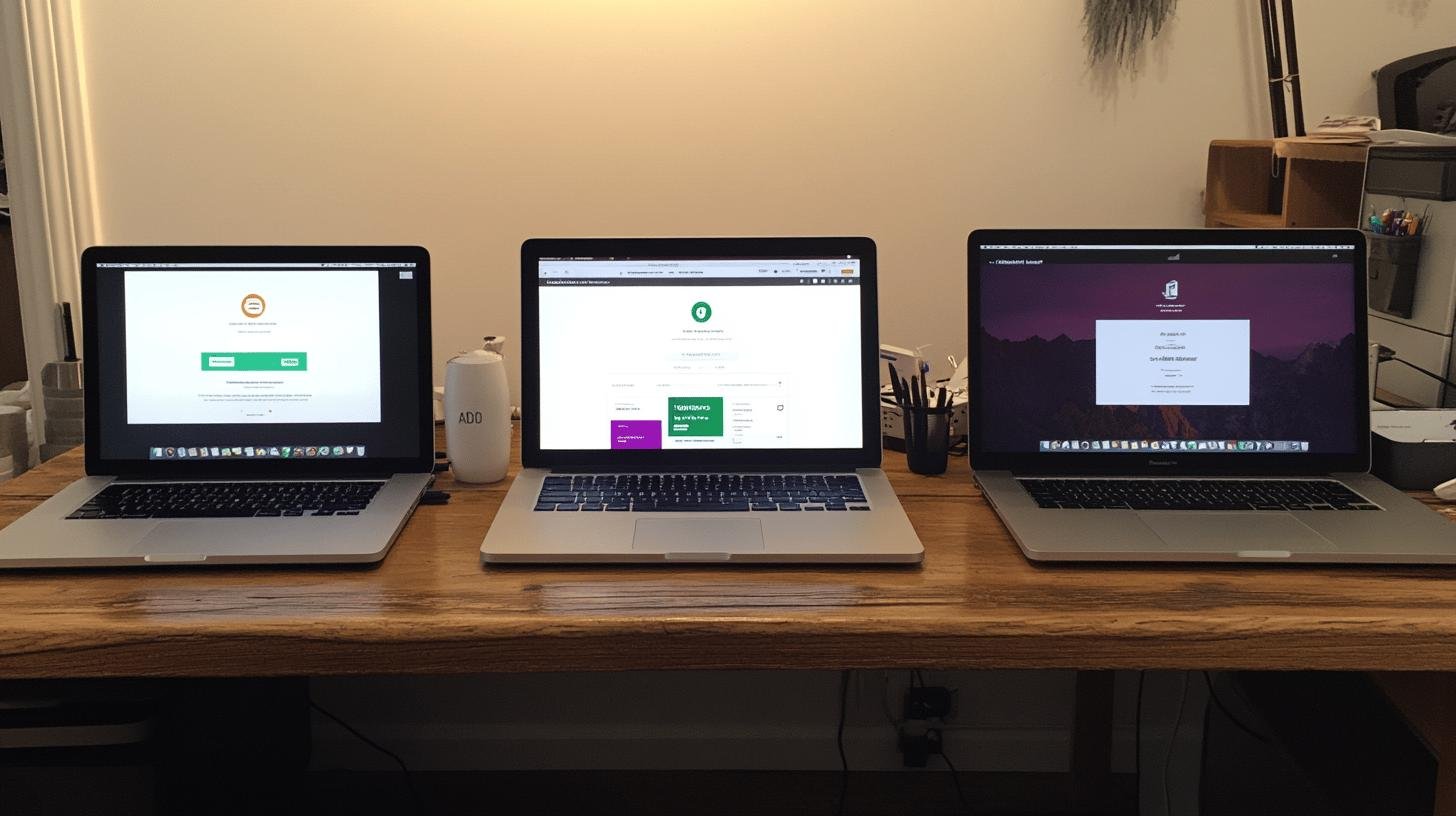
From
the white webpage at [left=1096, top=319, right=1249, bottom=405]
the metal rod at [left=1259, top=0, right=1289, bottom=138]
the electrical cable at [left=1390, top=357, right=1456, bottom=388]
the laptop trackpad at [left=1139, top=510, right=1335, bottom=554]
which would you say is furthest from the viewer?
the metal rod at [left=1259, top=0, right=1289, bottom=138]

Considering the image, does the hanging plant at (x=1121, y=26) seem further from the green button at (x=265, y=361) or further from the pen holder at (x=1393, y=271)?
the green button at (x=265, y=361)

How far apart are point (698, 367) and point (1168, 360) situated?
0.57m

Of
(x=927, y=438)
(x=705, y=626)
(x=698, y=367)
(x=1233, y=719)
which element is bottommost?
(x=1233, y=719)

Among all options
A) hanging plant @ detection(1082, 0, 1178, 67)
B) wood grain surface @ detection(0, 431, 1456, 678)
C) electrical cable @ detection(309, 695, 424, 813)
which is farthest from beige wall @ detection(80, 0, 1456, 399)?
wood grain surface @ detection(0, 431, 1456, 678)

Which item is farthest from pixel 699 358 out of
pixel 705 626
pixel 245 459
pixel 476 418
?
pixel 245 459

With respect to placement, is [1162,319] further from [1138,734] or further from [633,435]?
[1138,734]

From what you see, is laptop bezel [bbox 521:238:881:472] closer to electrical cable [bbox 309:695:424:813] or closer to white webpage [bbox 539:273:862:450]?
white webpage [bbox 539:273:862:450]

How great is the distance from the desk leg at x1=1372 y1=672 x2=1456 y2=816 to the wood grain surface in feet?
0.30

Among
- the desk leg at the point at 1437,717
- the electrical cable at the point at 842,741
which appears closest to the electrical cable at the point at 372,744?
the electrical cable at the point at 842,741

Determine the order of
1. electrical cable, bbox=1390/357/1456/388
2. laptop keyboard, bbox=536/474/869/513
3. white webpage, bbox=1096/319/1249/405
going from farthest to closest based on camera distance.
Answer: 1. electrical cable, bbox=1390/357/1456/388
2. white webpage, bbox=1096/319/1249/405
3. laptop keyboard, bbox=536/474/869/513

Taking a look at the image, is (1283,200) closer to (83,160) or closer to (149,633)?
(149,633)

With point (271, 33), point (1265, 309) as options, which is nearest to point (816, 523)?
point (1265, 309)

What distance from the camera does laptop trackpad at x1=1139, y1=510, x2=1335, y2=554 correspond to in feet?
3.93

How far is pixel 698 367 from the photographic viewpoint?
1.45 meters
